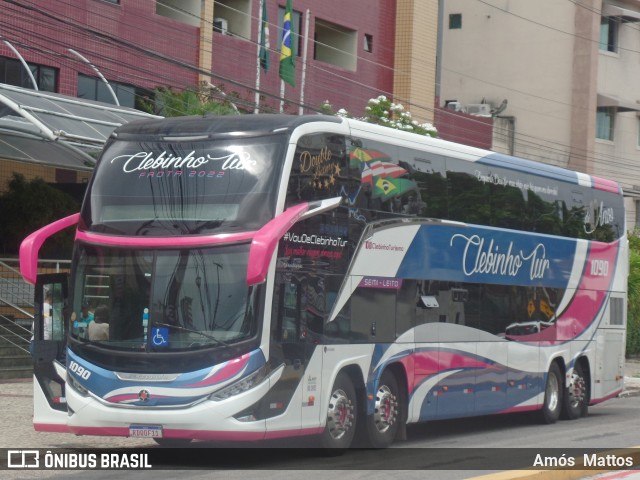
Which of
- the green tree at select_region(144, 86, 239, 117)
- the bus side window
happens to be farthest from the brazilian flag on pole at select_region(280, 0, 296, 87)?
the bus side window

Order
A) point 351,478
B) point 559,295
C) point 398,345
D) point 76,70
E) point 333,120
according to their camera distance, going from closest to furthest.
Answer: point 351,478, point 333,120, point 398,345, point 559,295, point 76,70

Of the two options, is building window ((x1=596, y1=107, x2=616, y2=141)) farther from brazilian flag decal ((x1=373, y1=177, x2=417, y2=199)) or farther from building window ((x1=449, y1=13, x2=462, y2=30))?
brazilian flag decal ((x1=373, y1=177, x2=417, y2=199))

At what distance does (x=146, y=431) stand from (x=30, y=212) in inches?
618

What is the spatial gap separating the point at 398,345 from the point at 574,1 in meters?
37.5

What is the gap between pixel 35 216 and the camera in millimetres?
28172

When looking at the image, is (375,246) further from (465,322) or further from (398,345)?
(465,322)

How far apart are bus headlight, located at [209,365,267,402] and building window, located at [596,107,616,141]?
40.8m

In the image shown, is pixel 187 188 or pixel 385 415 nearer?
pixel 187 188

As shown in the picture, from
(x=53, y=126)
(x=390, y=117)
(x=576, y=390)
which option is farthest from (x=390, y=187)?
(x=390, y=117)

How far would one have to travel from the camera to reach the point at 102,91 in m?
31.8

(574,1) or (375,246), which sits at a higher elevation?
(574,1)

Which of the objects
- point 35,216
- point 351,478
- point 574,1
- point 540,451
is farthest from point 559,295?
point 574,1

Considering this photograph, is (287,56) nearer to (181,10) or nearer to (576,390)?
(181,10)

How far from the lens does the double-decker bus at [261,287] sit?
1338 cm
